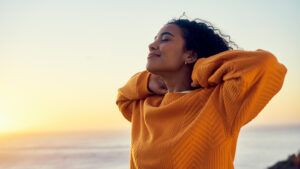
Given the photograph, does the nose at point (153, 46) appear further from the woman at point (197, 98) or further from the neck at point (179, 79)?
the neck at point (179, 79)

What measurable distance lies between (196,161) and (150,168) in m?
0.22

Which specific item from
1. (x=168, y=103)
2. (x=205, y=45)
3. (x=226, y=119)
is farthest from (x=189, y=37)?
(x=226, y=119)

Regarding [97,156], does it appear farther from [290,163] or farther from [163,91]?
[163,91]

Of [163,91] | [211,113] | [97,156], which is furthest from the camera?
[97,156]

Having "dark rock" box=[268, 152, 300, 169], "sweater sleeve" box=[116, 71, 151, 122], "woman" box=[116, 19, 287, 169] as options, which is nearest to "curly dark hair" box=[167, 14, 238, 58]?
"woman" box=[116, 19, 287, 169]

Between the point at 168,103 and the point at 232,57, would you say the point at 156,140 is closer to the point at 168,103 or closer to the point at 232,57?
the point at 168,103

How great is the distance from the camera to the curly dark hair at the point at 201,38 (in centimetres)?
241

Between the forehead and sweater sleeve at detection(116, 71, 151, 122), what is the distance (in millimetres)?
330

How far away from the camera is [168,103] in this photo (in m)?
2.25

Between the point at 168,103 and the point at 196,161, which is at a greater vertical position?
the point at 168,103

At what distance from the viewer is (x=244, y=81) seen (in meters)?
1.87

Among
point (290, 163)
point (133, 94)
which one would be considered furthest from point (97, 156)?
point (133, 94)

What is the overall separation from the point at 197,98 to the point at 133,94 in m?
0.59

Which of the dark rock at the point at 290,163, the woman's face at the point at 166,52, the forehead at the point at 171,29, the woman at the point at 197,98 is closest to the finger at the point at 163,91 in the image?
the woman at the point at 197,98
